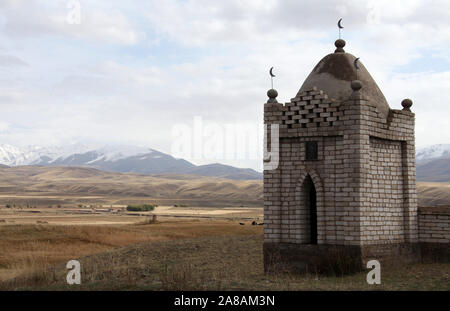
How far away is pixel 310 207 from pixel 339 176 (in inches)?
59.4

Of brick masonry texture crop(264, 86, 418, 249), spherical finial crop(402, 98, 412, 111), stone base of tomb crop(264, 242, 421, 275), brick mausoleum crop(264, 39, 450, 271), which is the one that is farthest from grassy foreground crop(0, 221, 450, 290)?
spherical finial crop(402, 98, 412, 111)

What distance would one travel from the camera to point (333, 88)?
58.9ft

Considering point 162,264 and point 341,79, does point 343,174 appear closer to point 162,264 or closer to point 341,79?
point 341,79

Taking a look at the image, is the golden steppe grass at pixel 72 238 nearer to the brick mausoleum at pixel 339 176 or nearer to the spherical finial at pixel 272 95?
the brick mausoleum at pixel 339 176

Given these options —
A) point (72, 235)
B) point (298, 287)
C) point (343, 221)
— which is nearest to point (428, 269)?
point (343, 221)

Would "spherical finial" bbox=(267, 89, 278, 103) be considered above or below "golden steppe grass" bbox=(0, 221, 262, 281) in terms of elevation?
above

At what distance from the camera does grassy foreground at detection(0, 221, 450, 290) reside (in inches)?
548

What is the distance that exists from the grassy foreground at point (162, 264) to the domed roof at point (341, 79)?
5186 millimetres

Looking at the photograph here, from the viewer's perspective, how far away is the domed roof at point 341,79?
17891mm

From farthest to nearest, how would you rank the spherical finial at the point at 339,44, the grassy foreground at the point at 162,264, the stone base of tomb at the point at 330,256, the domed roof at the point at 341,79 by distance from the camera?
the spherical finial at the point at 339,44 → the domed roof at the point at 341,79 → the stone base of tomb at the point at 330,256 → the grassy foreground at the point at 162,264

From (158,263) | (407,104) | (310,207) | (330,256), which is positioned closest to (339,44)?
(407,104)

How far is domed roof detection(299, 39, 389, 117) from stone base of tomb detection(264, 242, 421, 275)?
420cm

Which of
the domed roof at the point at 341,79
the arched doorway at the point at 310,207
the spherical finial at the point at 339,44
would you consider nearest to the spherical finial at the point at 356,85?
the domed roof at the point at 341,79

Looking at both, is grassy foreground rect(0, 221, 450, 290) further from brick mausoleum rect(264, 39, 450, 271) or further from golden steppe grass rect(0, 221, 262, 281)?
brick mausoleum rect(264, 39, 450, 271)
